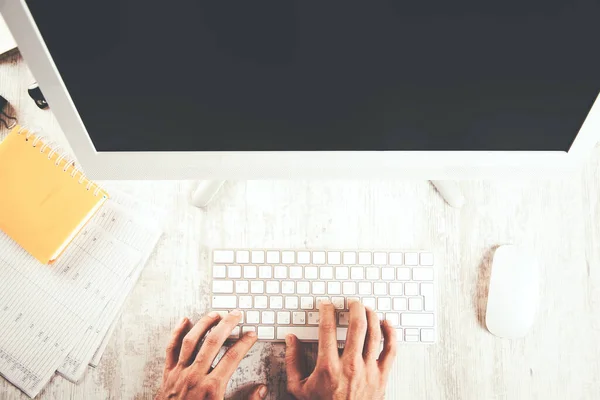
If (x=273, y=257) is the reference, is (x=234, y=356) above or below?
below

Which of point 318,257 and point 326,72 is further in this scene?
point 318,257

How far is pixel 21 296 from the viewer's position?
650 mm

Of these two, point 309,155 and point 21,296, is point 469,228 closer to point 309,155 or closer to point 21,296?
point 309,155

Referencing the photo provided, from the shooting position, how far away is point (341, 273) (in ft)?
2.13

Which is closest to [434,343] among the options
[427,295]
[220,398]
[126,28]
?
[427,295]

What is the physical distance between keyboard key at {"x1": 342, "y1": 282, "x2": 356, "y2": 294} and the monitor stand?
186 mm

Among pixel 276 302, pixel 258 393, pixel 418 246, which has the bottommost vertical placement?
pixel 258 393

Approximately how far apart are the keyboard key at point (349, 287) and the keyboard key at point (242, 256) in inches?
5.6

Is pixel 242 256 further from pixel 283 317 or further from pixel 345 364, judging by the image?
pixel 345 364

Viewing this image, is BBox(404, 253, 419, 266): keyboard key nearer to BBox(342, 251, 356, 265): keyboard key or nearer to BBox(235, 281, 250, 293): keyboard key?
BBox(342, 251, 356, 265): keyboard key

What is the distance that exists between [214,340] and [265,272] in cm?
12

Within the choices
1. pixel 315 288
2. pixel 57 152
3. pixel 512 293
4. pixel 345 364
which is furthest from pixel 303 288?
pixel 57 152

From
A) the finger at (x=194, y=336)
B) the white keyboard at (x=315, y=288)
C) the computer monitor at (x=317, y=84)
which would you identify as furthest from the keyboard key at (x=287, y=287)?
the computer monitor at (x=317, y=84)

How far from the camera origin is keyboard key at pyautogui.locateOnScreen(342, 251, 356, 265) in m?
0.65
